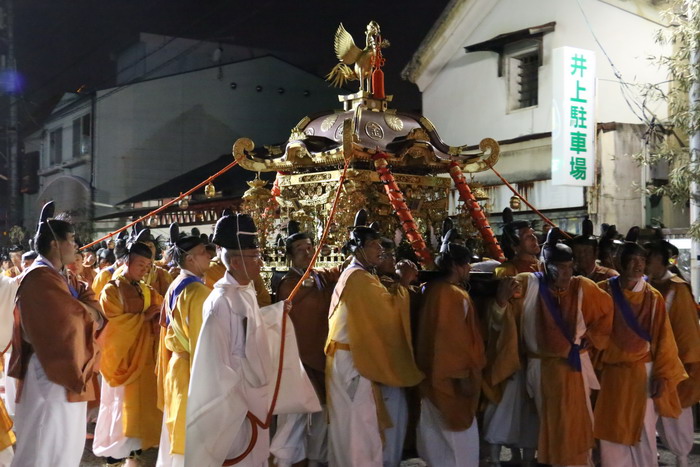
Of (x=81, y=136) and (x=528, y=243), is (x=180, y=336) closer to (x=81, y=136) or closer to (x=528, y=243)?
(x=528, y=243)

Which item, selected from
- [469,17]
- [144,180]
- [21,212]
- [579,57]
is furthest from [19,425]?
[21,212]

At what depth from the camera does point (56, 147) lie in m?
18.7

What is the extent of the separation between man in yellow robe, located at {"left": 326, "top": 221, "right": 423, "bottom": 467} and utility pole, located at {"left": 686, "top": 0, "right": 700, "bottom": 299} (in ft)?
17.4

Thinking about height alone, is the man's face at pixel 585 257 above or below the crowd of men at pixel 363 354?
above

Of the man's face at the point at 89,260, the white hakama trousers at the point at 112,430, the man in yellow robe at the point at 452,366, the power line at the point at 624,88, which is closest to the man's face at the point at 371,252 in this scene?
the man in yellow robe at the point at 452,366

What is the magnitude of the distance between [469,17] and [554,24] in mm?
1835

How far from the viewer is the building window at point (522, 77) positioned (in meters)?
11.5

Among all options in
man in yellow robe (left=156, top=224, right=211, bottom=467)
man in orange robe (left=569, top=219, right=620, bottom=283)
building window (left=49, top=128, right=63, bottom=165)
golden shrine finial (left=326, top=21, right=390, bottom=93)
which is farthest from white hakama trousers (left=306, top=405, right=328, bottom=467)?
building window (left=49, top=128, right=63, bottom=165)

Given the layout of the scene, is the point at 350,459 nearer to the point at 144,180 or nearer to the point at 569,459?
the point at 569,459

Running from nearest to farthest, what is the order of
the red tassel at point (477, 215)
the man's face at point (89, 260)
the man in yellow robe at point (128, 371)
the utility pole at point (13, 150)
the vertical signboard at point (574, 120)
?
the man in yellow robe at point (128, 371) → the red tassel at point (477, 215) → the man's face at point (89, 260) → the vertical signboard at point (574, 120) → the utility pole at point (13, 150)

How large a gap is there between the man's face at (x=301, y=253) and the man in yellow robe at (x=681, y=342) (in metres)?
2.65

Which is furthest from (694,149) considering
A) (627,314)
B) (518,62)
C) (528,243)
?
(627,314)

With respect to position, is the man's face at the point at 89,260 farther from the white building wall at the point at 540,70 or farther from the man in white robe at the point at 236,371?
the white building wall at the point at 540,70

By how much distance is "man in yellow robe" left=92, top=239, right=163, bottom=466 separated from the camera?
5281mm
